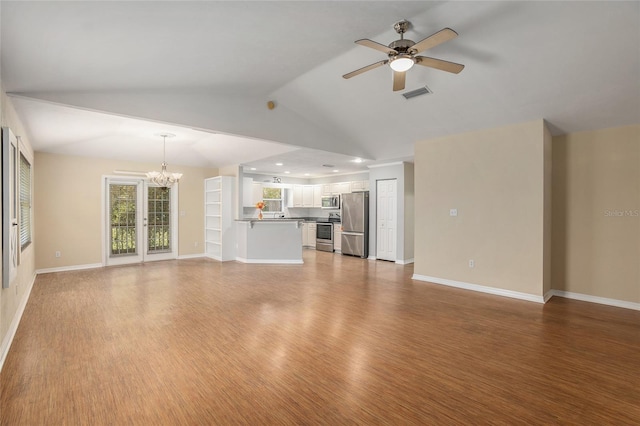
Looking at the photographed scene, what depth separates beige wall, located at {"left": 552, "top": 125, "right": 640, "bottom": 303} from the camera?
445 centimetres

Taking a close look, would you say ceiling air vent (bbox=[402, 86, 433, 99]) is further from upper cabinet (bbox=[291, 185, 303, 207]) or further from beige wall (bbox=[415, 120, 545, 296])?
upper cabinet (bbox=[291, 185, 303, 207])

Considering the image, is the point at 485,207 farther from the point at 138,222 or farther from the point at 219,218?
the point at 138,222

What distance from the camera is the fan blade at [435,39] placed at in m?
2.55

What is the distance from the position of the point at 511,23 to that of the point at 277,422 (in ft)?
13.5

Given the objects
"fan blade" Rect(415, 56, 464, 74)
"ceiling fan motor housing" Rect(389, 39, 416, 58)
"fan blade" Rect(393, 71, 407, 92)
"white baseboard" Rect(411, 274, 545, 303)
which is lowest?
"white baseboard" Rect(411, 274, 545, 303)

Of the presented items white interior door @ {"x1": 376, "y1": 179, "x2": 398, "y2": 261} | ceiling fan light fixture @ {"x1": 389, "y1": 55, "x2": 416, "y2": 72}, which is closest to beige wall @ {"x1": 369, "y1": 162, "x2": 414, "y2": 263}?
white interior door @ {"x1": 376, "y1": 179, "x2": 398, "y2": 261}

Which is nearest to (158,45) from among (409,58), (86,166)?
(409,58)

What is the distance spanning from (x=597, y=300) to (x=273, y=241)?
623cm

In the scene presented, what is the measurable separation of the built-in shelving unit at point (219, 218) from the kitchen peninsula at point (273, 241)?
62 centimetres

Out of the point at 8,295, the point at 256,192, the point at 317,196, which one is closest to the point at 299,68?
the point at 8,295

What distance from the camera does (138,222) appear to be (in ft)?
25.6

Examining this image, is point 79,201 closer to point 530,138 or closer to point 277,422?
point 277,422

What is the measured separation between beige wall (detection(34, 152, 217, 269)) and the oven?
5.49 m

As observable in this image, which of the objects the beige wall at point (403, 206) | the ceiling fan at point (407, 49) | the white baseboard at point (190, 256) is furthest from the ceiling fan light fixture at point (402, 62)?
the white baseboard at point (190, 256)
